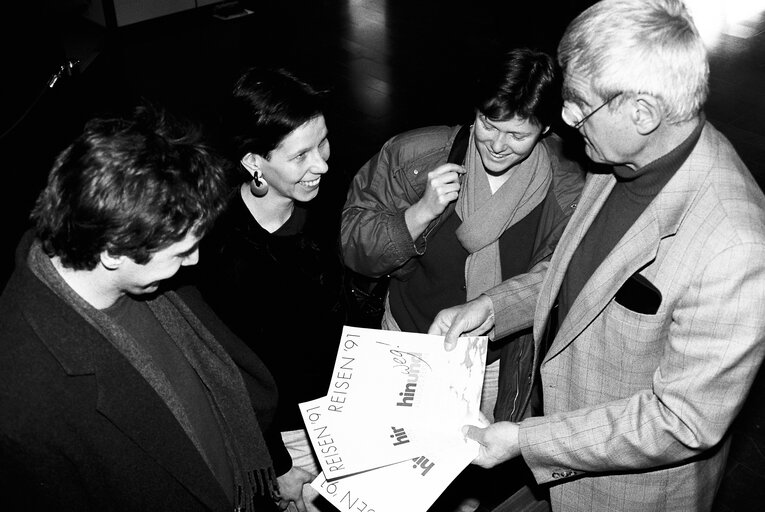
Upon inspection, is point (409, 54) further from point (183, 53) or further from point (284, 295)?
point (284, 295)

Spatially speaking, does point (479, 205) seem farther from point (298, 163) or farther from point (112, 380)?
point (112, 380)

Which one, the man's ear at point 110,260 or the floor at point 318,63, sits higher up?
the man's ear at point 110,260

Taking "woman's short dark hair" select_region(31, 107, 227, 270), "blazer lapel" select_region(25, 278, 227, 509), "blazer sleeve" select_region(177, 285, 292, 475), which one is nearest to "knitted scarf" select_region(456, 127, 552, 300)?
"blazer sleeve" select_region(177, 285, 292, 475)

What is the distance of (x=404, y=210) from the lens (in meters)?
2.44

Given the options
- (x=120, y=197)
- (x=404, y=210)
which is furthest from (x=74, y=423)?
(x=404, y=210)

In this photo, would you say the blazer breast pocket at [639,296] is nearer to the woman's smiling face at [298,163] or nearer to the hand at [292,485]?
the woman's smiling face at [298,163]

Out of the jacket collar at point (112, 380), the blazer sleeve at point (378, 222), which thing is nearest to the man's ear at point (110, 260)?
the jacket collar at point (112, 380)

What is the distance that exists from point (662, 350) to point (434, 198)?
817 millimetres

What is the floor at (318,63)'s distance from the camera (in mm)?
4090

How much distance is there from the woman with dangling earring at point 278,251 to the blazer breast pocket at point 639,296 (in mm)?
958

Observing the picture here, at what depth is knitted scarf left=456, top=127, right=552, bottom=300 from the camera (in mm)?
2367

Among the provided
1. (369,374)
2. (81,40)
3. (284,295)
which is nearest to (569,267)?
(369,374)

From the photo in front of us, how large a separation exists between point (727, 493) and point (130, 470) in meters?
2.55

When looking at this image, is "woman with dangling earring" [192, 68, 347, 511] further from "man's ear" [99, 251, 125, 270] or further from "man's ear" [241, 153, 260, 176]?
"man's ear" [99, 251, 125, 270]
